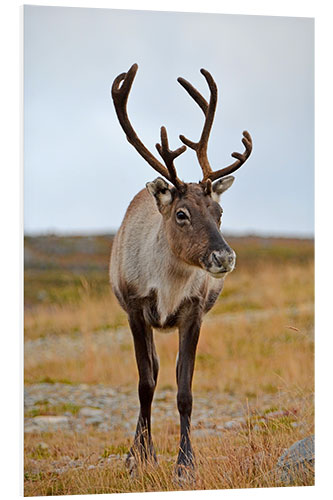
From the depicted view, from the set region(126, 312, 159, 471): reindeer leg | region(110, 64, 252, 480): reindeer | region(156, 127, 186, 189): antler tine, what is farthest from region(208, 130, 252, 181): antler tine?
region(126, 312, 159, 471): reindeer leg

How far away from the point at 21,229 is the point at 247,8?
2.23m

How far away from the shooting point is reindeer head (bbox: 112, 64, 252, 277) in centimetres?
474

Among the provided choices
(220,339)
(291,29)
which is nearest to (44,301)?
(220,339)

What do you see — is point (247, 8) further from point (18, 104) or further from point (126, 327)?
point (126, 327)

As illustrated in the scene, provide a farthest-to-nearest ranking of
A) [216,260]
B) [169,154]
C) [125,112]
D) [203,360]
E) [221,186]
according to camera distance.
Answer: [203,360], [125,112], [221,186], [169,154], [216,260]

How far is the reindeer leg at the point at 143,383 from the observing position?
5324mm

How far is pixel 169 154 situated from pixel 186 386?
1.41 meters

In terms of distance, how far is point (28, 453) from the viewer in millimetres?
6109

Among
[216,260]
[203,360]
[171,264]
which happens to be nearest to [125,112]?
A: [171,264]

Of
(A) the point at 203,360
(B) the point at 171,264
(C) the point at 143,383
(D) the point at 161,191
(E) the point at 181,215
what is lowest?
(A) the point at 203,360

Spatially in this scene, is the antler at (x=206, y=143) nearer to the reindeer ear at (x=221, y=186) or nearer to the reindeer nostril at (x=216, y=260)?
the reindeer ear at (x=221, y=186)

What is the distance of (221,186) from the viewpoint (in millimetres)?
5164

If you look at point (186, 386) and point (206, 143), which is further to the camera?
point (206, 143)

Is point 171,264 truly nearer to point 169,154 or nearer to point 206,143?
point 169,154
